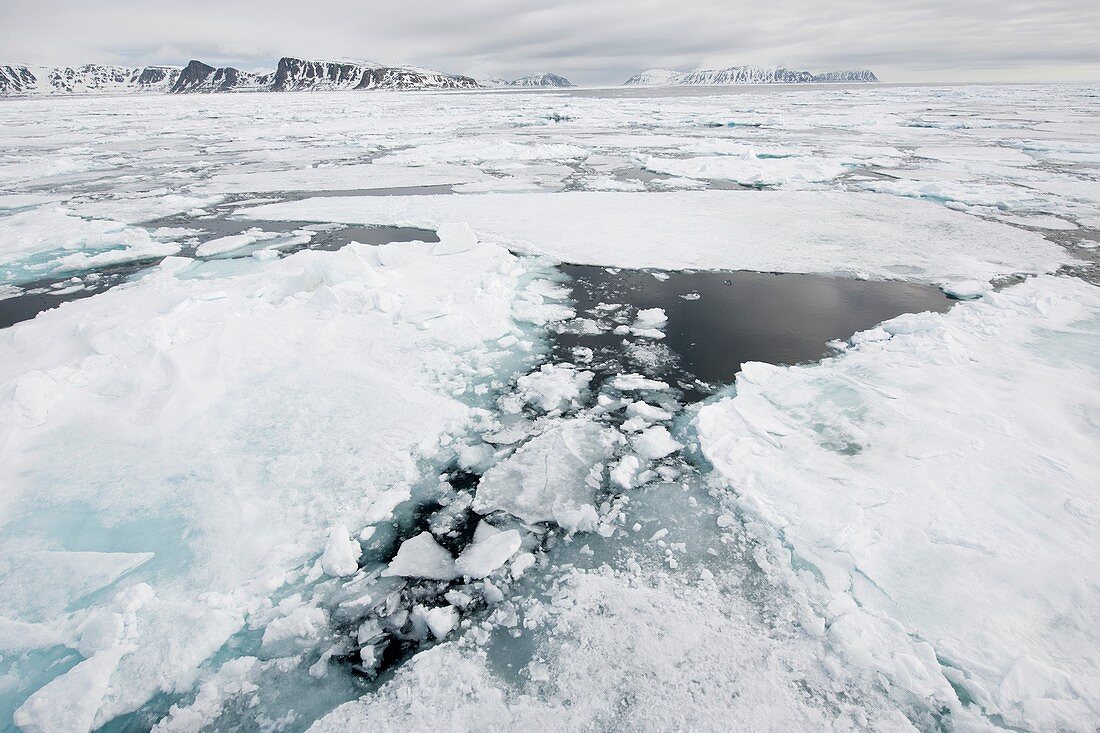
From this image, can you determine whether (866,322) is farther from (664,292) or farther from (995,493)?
(995,493)

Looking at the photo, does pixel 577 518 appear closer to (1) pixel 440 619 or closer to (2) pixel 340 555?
(1) pixel 440 619

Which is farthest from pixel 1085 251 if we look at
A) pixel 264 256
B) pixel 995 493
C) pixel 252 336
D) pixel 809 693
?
pixel 264 256

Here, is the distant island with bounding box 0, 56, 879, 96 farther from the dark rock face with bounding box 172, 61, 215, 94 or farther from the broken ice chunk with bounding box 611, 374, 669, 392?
the broken ice chunk with bounding box 611, 374, 669, 392

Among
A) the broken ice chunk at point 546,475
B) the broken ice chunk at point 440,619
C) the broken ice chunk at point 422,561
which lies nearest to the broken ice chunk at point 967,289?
the broken ice chunk at point 546,475

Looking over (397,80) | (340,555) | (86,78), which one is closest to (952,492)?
(340,555)

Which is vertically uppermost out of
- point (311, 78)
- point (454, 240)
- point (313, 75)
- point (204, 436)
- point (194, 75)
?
point (194, 75)
